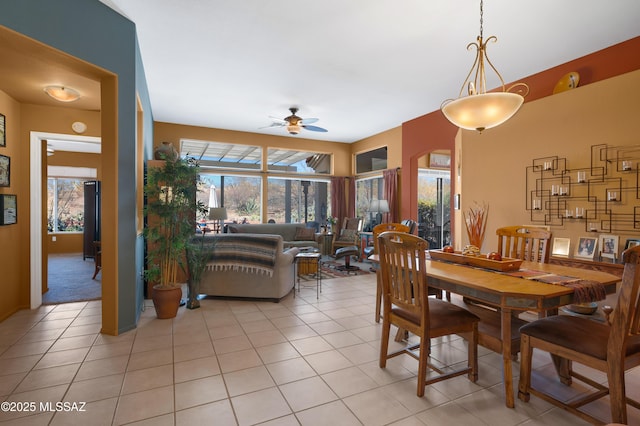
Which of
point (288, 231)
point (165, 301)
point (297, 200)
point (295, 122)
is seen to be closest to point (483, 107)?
point (165, 301)

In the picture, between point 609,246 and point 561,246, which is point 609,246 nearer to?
point 609,246

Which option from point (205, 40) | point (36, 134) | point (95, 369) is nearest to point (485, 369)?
point (95, 369)

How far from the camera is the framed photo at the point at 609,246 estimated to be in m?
3.23

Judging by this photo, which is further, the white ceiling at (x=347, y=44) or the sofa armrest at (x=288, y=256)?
the sofa armrest at (x=288, y=256)

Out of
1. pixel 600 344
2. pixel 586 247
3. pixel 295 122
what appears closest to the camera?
pixel 600 344

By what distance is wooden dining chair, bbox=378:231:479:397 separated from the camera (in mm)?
2088

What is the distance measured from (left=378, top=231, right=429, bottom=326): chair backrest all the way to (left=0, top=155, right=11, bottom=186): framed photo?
4110 mm

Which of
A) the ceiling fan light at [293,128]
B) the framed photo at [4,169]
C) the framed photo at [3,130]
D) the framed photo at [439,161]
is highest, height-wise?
the ceiling fan light at [293,128]

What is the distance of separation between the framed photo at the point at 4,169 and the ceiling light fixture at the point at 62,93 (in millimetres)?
859

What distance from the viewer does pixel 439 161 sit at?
7.57 m

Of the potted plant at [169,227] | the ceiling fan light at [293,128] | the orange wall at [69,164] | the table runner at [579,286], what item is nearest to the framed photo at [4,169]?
the potted plant at [169,227]

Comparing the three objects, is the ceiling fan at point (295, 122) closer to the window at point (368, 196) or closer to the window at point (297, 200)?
the window at point (297, 200)

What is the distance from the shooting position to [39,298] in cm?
404

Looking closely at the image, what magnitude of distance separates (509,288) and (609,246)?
233cm
